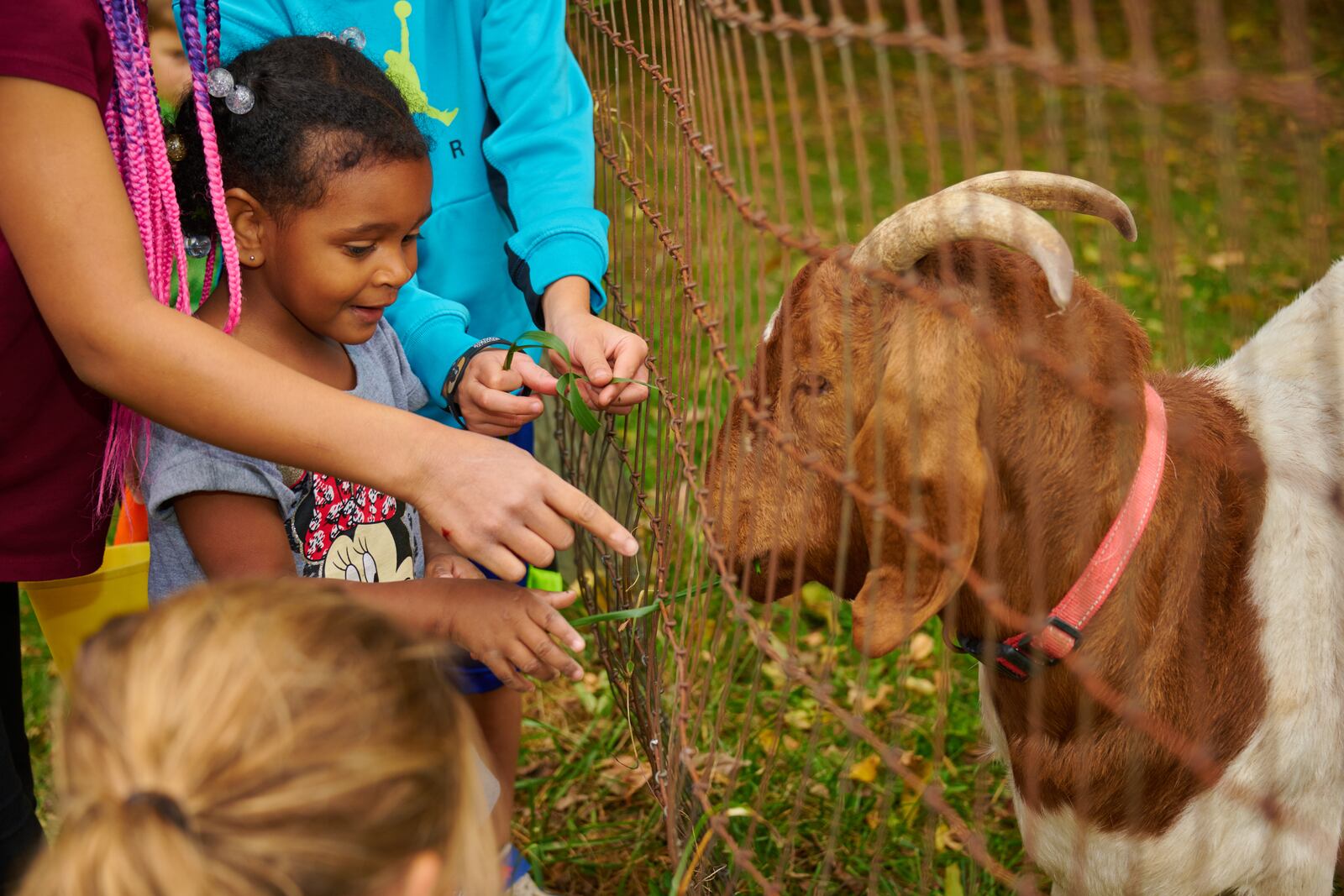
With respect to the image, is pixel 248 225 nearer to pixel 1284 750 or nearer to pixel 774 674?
pixel 1284 750

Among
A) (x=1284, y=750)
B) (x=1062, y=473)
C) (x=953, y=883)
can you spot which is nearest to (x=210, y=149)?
(x=1062, y=473)

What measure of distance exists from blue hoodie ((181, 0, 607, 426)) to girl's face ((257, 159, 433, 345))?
36 cm

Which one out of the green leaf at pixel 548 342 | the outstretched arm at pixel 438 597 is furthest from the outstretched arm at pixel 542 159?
the outstretched arm at pixel 438 597

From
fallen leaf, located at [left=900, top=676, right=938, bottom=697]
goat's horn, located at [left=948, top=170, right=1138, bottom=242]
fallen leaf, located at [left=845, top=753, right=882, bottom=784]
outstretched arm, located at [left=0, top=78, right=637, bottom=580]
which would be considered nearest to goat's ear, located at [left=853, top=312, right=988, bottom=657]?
goat's horn, located at [left=948, top=170, right=1138, bottom=242]

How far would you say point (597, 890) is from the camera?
3.50m

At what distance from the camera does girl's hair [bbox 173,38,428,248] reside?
7.77 feet

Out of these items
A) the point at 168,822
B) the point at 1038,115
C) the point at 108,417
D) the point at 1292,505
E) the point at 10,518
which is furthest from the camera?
the point at 1038,115

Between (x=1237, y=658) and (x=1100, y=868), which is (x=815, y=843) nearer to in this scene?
(x=1100, y=868)

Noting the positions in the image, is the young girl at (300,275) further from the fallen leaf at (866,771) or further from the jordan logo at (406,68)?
the fallen leaf at (866,771)

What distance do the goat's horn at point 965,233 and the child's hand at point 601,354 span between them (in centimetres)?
51

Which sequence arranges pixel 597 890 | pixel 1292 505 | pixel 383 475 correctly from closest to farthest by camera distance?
pixel 383 475, pixel 1292 505, pixel 597 890

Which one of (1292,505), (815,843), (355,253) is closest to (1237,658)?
(1292,505)

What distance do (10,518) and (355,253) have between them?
795 mm

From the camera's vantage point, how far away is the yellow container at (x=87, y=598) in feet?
9.33
